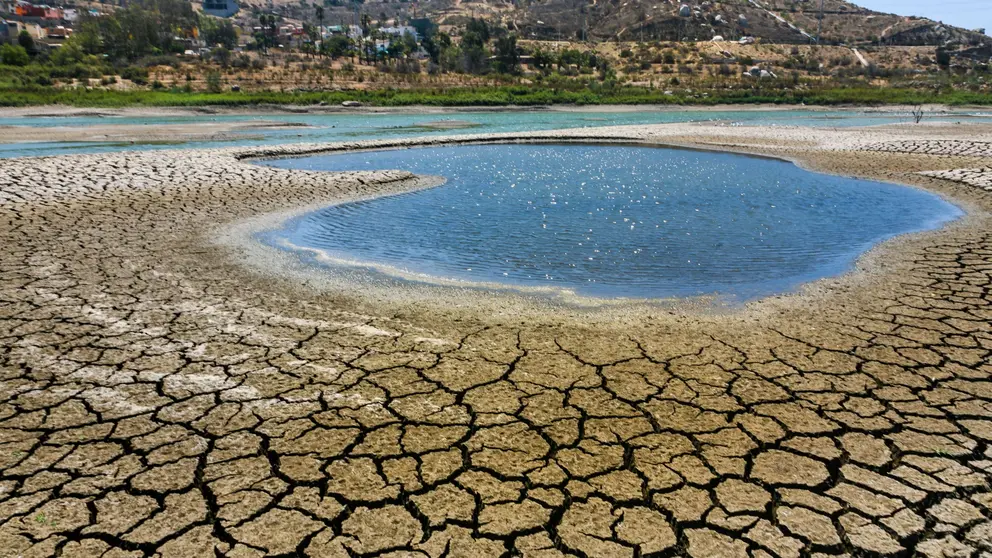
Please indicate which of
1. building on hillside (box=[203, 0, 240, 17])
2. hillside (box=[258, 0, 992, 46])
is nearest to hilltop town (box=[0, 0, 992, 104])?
hillside (box=[258, 0, 992, 46])

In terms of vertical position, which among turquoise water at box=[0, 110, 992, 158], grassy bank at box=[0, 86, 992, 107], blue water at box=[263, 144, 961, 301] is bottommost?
blue water at box=[263, 144, 961, 301]

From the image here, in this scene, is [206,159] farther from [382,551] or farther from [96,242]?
[382,551]

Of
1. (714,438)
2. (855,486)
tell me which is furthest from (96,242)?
(855,486)

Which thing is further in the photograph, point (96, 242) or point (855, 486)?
A: point (96, 242)

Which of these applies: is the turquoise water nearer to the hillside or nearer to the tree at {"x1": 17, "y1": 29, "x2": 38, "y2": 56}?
the tree at {"x1": 17, "y1": 29, "x2": 38, "y2": 56}

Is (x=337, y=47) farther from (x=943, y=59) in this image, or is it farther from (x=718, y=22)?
(x=943, y=59)

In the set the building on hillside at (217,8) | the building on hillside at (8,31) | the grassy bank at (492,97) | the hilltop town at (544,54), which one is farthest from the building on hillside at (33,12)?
the grassy bank at (492,97)

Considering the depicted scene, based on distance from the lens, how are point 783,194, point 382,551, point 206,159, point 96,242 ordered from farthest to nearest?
point 206,159, point 783,194, point 96,242, point 382,551
